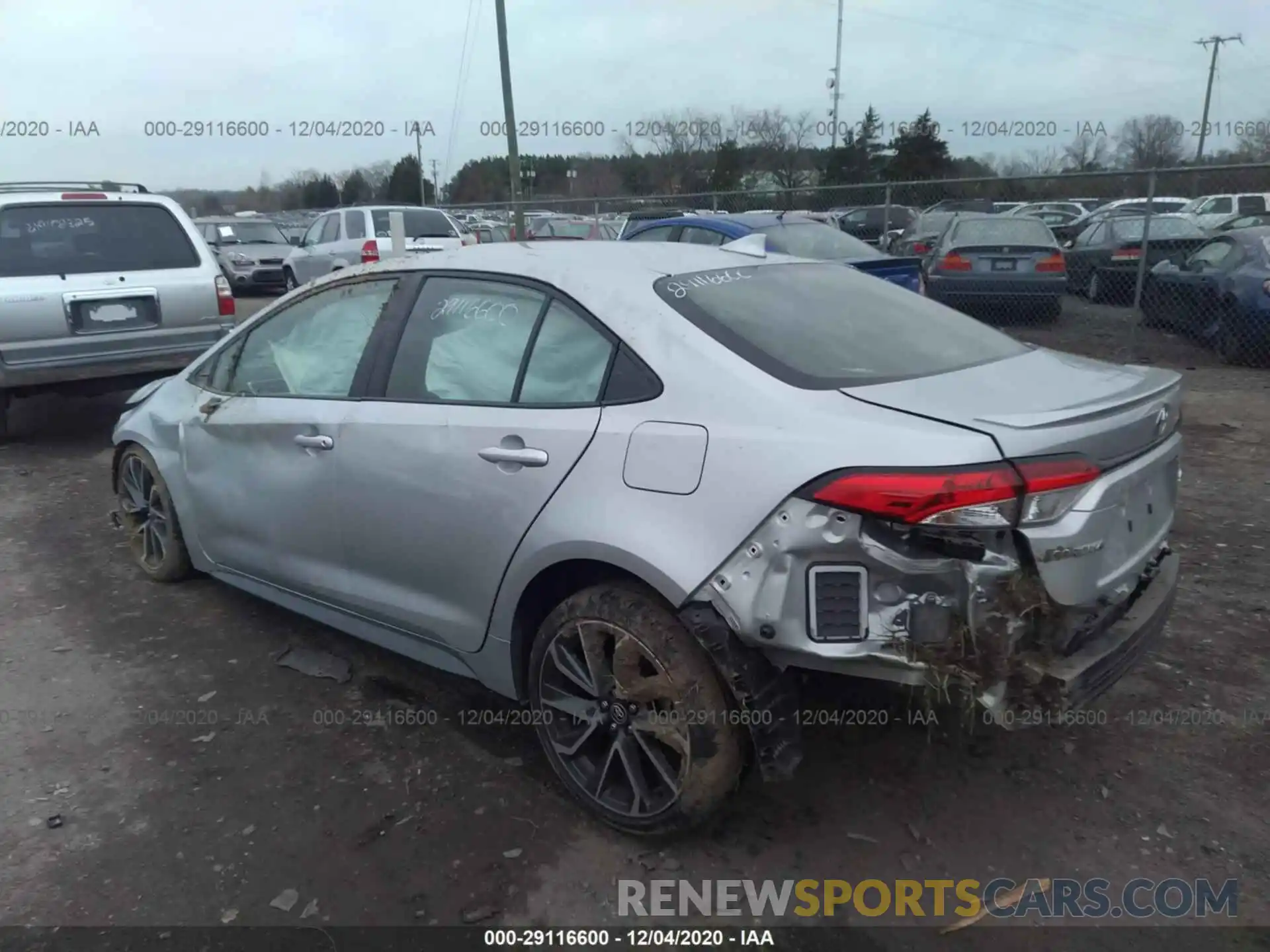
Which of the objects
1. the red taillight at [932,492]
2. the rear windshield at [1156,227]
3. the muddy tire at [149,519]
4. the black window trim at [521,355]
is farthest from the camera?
the rear windshield at [1156,227]

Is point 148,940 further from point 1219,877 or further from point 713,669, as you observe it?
point 1219,877

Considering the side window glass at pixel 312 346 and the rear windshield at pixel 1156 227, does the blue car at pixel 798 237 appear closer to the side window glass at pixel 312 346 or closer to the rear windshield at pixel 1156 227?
the side window glass at pixel 312 346

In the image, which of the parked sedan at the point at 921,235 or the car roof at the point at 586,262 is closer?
the car roof at the point at 586,262

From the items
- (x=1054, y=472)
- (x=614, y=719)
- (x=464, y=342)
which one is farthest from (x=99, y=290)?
(x=1054, y=472)

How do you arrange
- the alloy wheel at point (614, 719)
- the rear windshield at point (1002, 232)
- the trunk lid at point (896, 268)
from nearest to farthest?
the alloy wheel at point (614, 719) < the trunk lid at point (896, 268) < the rear windshield at point (1002, 232)

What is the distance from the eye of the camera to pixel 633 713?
2859 millimetres

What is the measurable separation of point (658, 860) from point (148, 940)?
54.4 inches

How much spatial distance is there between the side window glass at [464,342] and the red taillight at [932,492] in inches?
49.3

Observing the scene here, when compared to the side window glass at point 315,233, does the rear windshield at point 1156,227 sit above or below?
below

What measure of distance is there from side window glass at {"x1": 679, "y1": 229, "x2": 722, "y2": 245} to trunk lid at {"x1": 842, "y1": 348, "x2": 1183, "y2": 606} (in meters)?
7.01

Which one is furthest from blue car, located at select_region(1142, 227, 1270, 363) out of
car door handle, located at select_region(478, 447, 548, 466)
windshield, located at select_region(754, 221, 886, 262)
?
car door handle, located at select_region(478, 447, 548, 466)

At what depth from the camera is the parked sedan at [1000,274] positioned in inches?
480

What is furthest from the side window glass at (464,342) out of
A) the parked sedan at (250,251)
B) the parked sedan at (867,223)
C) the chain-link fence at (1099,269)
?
the parked sedan at (867,223)

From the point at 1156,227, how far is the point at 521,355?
542 inches
